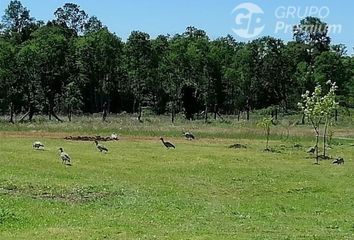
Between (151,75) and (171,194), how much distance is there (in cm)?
7436

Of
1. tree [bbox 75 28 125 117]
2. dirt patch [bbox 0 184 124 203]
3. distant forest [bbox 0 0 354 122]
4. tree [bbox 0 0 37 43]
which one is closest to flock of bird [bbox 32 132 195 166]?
dirt patch [bbox 0 184 124 203]

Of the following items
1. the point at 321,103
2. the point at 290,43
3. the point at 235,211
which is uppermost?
the point at 290,43

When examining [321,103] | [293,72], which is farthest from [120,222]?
[293,72]

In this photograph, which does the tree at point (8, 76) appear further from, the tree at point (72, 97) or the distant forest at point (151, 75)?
the tree at point (72, 97)

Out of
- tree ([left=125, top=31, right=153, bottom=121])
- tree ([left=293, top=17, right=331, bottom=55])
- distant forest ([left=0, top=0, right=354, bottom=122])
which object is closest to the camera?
distant forest ([left=0, top=0, right=354, bottom=122])

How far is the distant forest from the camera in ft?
310

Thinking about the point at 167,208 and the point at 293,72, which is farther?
the point at 293,72

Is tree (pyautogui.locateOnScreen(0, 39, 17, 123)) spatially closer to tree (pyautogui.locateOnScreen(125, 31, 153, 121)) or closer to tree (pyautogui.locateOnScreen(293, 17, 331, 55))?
tree (pyautogui.locateOnScreen(125, 31, 153, 121))

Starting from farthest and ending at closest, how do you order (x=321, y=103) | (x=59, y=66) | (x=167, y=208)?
(x=59, y=66), (x=321, y=103), (x=167, y=208)

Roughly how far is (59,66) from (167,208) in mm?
78352

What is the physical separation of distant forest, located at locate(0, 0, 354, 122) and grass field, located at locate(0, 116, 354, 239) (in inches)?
1802

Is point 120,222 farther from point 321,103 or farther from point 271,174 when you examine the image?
point 321,103

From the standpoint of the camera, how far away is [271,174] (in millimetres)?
35188

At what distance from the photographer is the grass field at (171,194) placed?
63.5 ft
